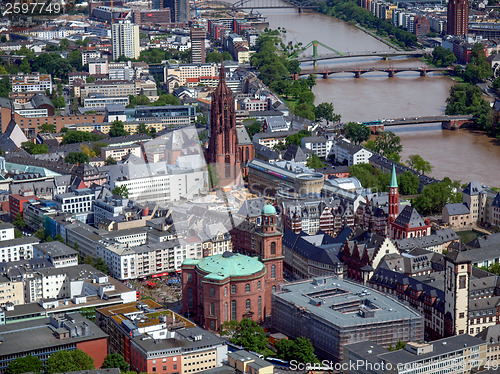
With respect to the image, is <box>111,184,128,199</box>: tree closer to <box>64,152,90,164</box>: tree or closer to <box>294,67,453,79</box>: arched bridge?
<box>64,152,90,164</box>: tree

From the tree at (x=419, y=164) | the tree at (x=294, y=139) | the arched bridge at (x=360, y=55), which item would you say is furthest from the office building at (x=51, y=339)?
the arched bridge at (x=360, y=55)

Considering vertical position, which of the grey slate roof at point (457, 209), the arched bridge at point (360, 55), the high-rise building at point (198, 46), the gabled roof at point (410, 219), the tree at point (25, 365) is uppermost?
the high-rise building at point (198, 46)

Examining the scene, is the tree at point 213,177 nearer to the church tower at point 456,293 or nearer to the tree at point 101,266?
the tree at point 101,266

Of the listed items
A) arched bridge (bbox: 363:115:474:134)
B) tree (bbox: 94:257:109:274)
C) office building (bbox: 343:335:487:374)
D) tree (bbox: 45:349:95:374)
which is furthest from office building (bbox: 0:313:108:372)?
arched bridge (bbox: 363:115:474:134)

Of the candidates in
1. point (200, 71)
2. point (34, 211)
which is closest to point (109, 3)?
point (200, 71)

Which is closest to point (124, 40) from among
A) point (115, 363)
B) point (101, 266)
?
point (101, 266)

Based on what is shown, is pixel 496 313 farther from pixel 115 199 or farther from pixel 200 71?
pixel 200 71

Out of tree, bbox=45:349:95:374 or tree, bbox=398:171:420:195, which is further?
tree, bbox=398:171:420:195
